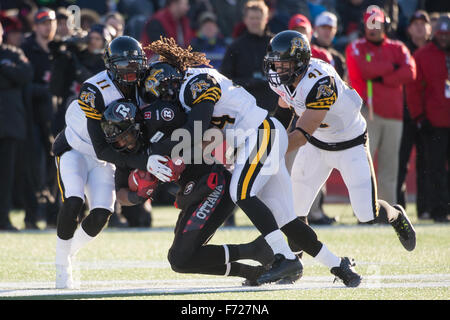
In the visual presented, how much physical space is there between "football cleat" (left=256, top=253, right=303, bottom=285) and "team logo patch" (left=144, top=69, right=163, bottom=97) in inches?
48.5

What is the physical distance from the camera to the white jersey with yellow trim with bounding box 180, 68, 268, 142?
531 cm

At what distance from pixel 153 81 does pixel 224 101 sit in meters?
0.47

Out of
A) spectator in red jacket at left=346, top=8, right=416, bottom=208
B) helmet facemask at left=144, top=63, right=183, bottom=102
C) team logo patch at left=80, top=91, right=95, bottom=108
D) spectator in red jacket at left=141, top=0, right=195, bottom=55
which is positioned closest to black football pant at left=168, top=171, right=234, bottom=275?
helmet facemask at left=144, top=63, right=183, bottom=102

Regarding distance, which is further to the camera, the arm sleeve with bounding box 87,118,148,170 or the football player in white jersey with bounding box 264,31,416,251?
the football player in white jersey with bounding box 264,31,416,251

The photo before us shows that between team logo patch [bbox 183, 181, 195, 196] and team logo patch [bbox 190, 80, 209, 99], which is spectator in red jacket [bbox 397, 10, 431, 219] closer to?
team logo patch [bbox 183, 181, 195, 196]

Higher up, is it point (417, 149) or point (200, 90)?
point (200, 90)

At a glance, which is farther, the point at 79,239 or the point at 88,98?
the point at 79,239

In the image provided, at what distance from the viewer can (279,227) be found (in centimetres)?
548

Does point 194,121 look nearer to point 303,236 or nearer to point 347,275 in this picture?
point 303,236

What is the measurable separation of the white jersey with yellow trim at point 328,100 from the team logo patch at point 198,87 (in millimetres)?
747

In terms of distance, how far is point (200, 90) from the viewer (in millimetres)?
5266

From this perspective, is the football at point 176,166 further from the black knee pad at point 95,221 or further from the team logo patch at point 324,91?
the team logo patch at point 324,91

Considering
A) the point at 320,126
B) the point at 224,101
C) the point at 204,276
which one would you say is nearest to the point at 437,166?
the point at 320,126
